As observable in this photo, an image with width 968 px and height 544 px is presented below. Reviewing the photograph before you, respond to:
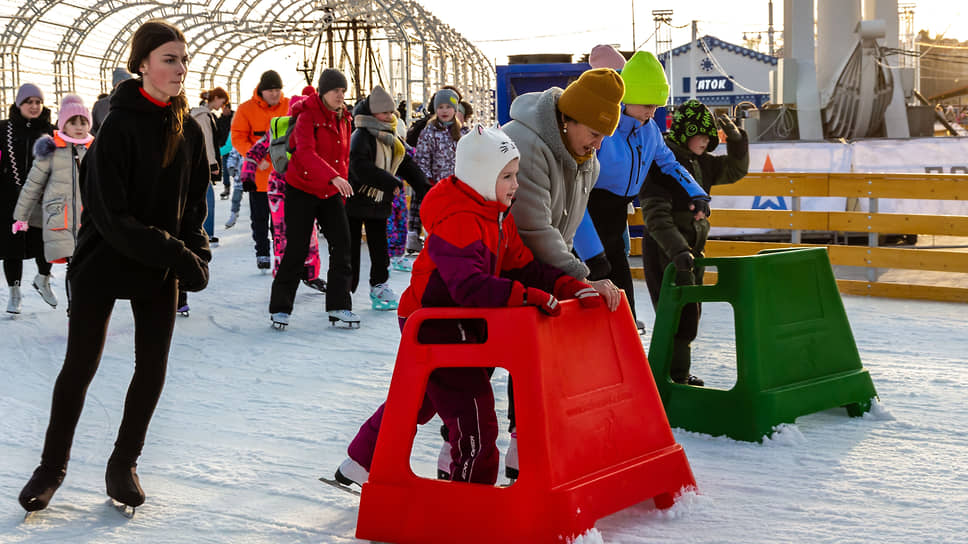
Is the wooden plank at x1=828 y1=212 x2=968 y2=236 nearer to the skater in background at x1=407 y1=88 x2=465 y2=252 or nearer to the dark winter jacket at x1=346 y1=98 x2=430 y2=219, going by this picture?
the skater in background at x1=407 y1=88 x2=465 y2=252

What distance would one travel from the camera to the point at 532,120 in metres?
3.42

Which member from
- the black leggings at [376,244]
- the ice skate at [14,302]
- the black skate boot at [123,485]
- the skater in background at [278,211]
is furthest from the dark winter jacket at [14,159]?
the black skate boot at [123,485]

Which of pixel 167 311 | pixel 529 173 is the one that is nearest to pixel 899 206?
pixel 529 173

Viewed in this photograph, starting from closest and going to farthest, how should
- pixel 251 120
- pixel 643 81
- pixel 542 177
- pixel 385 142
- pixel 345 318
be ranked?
pixel 542 177 → pixel 643 81 → pixel 345 318 → pixel 385 142 → pixel 251 120

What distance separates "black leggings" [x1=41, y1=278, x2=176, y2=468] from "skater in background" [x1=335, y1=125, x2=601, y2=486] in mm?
712

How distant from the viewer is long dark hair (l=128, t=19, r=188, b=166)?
123 inches

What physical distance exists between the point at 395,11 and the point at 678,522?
12.3 m

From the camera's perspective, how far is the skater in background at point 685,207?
465 centimetres

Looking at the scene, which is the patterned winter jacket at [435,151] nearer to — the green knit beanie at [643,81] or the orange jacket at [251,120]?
the orange jacket at [251,120]

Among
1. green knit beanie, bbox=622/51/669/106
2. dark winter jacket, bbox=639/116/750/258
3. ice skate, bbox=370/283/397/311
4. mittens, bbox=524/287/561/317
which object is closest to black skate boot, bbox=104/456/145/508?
mittens, bbox=524/287/561/317

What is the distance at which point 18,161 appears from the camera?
23.7ft

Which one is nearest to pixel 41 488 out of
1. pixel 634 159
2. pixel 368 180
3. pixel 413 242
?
pixel 634 159

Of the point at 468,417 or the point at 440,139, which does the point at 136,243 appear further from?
the point at 440,139

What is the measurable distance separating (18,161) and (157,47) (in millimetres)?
4664
